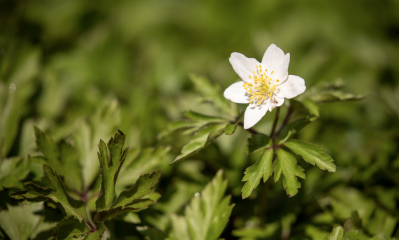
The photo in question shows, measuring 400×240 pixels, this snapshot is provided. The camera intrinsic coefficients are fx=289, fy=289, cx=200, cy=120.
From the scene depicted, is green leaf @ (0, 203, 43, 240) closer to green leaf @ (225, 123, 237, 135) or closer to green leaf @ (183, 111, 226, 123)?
green leaf @ (183, 111, 226, 123)

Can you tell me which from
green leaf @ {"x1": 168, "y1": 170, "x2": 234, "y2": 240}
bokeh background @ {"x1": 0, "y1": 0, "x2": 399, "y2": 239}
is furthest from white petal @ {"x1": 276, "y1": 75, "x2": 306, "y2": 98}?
green leaf @ {"x1": 168, "y1": 170, "x2": 234, "y2": 240}

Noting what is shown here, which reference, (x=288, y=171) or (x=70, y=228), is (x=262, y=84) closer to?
(x=288, y=171)

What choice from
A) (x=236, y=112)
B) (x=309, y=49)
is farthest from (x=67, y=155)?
(x=309, y=49)

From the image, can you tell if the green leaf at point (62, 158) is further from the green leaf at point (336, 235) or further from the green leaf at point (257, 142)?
the green leaf at point (336, 235)

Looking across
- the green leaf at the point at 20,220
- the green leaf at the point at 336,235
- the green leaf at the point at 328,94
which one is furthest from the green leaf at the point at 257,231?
the green leaf at the point at 20,220

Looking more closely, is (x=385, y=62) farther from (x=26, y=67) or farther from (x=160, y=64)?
(x=26, y=67)
